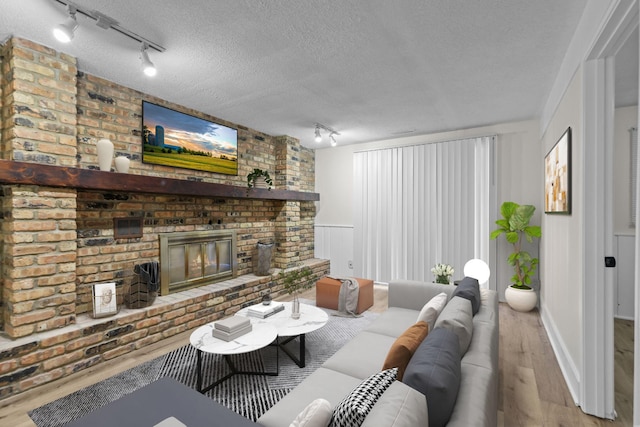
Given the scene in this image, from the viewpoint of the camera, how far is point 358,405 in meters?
1.05

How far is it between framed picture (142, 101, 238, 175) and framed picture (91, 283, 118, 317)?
54.5 inches

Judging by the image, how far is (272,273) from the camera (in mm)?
4617

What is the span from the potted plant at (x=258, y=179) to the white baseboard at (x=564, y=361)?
12.1 feet

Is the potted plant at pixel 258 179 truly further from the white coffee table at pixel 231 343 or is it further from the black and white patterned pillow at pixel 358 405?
the black and white patterned pillow at pixel 358 405

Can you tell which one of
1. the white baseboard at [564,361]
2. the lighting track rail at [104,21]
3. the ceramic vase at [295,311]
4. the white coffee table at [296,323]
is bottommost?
the white baseboard at [564,361]

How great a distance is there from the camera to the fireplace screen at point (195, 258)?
3.48 meters

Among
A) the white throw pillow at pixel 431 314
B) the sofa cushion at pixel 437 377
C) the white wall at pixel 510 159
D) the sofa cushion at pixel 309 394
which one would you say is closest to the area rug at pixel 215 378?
the sofa cushion at pixel 309 394

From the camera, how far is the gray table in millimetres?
1198

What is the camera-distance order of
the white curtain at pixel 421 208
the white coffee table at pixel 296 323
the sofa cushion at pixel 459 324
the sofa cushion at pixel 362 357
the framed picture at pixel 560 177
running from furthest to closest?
the white curtain at pixel 421 208 → the white coffee table at pixel 296 323 → the framed picture at pixel 560 177 → the sofa cushion at pixel 362 357 → the sofa cushion at pixel 459 324

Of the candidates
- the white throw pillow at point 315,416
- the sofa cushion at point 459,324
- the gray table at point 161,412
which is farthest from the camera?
the sofa cushion at point 459,324

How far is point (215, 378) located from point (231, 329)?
0.46m

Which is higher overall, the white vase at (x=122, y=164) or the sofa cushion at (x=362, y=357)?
the white vase at (x=122, y=164)

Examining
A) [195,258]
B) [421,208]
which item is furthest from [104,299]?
[421,208]

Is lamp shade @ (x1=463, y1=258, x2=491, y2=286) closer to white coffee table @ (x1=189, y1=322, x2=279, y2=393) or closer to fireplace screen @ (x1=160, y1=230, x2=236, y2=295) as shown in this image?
white coffee table @ (x1=189, y1=322, x2=279, y2=393)
